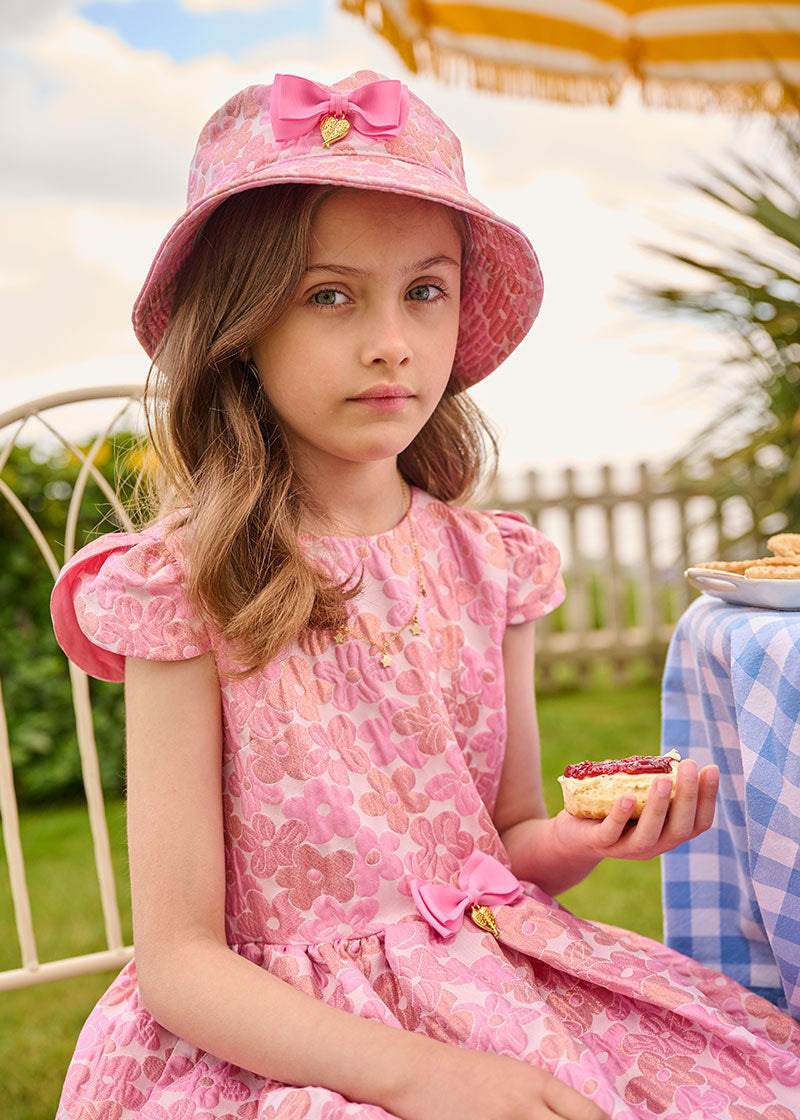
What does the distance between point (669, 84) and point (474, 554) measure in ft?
10.7

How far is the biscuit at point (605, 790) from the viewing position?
3.85ft

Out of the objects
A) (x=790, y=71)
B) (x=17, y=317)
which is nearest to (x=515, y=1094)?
(x=790, y=71)

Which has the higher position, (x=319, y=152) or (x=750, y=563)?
(x=319, y=152)

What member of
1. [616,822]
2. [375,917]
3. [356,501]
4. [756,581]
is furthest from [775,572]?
[375,917]

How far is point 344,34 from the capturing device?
23.6 feet

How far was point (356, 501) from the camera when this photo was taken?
142 cm

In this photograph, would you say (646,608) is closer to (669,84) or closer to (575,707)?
(575,707)

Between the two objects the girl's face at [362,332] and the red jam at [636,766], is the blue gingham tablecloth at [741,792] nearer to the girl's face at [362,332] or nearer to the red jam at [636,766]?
the red jam at [636,766]

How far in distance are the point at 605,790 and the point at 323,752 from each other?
334mm

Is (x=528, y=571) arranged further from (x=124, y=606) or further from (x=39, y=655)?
(x=39, y=655)

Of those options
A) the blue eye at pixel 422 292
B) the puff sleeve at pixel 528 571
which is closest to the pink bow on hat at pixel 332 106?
the blue eye at pixel 422 292

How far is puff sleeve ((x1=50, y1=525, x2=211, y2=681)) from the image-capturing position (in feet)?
3.84

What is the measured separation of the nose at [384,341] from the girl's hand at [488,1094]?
29.1 inches

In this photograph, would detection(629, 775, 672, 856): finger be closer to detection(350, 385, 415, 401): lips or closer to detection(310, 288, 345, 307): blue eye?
detection(350, 385, 415, 401): lips
